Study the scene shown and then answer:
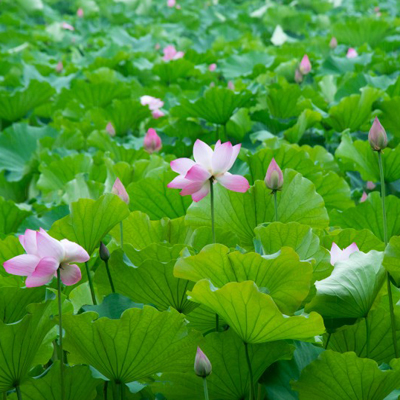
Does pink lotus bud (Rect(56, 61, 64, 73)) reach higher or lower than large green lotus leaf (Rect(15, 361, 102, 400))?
lower

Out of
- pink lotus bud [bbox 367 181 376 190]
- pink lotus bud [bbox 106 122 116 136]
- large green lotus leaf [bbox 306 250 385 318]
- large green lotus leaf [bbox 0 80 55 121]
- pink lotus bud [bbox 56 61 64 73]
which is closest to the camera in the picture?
large green lotus leaf [bbox 306 250 385 318]

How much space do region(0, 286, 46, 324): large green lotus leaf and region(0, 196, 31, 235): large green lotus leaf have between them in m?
0.52

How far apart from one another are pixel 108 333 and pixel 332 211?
2.06 feet

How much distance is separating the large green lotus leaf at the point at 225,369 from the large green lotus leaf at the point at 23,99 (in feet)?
5.88

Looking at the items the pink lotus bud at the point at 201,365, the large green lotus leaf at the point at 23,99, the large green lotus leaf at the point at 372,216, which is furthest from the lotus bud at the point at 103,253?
the large green lotus leaf at the point at 23,99

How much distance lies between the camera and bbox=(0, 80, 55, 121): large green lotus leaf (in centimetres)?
252

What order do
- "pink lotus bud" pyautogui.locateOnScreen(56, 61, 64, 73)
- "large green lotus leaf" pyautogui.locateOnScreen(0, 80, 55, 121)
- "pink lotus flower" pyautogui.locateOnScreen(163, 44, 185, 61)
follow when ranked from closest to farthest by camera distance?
"large green lotus leaf" pyautogui.locateOnScreen(0, 80, 55, 121), "pink lotus flower" pyautogui.locateOnScreen(163, 44, 185, 61), "pink lotus bud" pyautogui.locateOnScreen(56, 61, 64, 73)

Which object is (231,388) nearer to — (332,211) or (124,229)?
(124,229)

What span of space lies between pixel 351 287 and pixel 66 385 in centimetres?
38

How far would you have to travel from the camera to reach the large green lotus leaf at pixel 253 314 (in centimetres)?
81

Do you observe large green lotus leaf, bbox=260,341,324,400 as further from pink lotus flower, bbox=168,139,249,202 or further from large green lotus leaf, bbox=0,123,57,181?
large green lotus leaf, bbox=0,123,57,181

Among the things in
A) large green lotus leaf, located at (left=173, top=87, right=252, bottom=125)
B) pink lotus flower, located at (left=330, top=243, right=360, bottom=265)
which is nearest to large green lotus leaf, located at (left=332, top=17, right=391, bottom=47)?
large green lotus leaf, located at (left=173, top=87, right=252, bottom=125)

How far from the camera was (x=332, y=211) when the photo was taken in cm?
137

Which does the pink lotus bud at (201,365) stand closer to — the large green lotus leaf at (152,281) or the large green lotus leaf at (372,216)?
the large green lotus leaf at (152,281)
